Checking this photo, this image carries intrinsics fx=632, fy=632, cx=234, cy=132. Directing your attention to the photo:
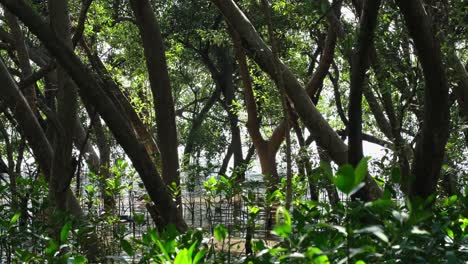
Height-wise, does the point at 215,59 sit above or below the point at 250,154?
above

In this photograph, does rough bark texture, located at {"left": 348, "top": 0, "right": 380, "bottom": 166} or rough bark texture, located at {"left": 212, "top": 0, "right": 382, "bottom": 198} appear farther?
rough bark texture, located at {"left": 212, "top": 0, "right": 382, "bottom": 198}

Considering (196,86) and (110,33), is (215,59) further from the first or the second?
(110,33)

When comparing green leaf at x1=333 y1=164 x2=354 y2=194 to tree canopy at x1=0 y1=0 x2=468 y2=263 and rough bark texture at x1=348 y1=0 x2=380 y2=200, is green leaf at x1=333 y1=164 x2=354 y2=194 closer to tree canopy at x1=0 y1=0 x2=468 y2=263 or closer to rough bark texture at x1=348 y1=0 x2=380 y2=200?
tree canopy at x1=0 y1=0 x2=468 y2=263

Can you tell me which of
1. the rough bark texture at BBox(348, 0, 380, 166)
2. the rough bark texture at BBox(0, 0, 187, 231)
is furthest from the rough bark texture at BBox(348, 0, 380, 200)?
the rough bark texture at BBox(0, 0, 187, 231)

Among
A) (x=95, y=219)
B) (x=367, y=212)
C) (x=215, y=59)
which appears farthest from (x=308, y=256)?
(x=215, y=59)

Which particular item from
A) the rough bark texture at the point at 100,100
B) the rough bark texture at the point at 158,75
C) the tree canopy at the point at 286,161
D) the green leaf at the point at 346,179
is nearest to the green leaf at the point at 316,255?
the tree canopy at the point at 286,161

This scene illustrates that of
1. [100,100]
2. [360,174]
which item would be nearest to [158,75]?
A: [100,100]

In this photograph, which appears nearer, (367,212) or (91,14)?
(367,212)

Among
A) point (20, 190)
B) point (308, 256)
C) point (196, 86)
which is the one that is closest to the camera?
point (308, 256)

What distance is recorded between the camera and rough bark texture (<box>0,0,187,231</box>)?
3.01 metres

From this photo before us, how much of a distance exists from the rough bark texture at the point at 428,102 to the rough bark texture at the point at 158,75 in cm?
210

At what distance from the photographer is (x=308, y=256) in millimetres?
1152

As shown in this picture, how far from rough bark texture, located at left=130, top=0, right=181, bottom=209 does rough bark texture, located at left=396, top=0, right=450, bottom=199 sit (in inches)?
82.7

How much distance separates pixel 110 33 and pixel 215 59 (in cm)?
623
